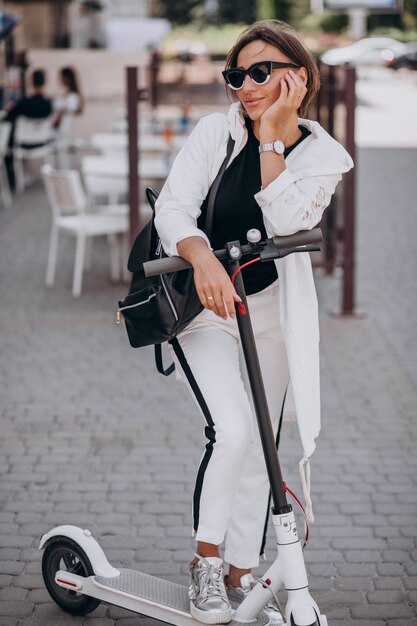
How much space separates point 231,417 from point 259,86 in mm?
1069

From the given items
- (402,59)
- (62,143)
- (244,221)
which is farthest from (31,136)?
(402,59)

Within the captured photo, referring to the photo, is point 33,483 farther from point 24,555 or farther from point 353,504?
point 353,504

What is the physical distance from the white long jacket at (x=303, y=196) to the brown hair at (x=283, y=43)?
0.53ft

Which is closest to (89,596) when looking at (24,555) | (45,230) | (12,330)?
(24,555)

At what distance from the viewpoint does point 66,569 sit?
3812 millimetres

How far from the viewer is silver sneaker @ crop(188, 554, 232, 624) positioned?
10.8 feet

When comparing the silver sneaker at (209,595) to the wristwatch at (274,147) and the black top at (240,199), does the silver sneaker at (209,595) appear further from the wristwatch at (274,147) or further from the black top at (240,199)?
the wristwatch at (274,147)

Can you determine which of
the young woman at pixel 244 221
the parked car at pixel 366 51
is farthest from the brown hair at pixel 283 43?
the parked car at pixel 366 51

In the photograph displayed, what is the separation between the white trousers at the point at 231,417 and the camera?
329 cm

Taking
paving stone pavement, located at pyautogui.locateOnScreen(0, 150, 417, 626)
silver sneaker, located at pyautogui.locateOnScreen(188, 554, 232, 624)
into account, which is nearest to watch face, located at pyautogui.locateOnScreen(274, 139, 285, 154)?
silver sneaker, located at pyautogui.locateOnScreen(188, 554, 232, 624)

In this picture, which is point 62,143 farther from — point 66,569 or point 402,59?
point 402,59

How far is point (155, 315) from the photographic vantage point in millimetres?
3332

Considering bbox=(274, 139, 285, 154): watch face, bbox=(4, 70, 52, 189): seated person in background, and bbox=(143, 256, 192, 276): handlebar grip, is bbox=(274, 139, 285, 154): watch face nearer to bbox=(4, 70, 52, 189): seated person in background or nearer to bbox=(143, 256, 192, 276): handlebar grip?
bbox=(143, 256, 192, 276): handlebar grip

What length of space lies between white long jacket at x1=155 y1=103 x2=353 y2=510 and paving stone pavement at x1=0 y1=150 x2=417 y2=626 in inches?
41.3
